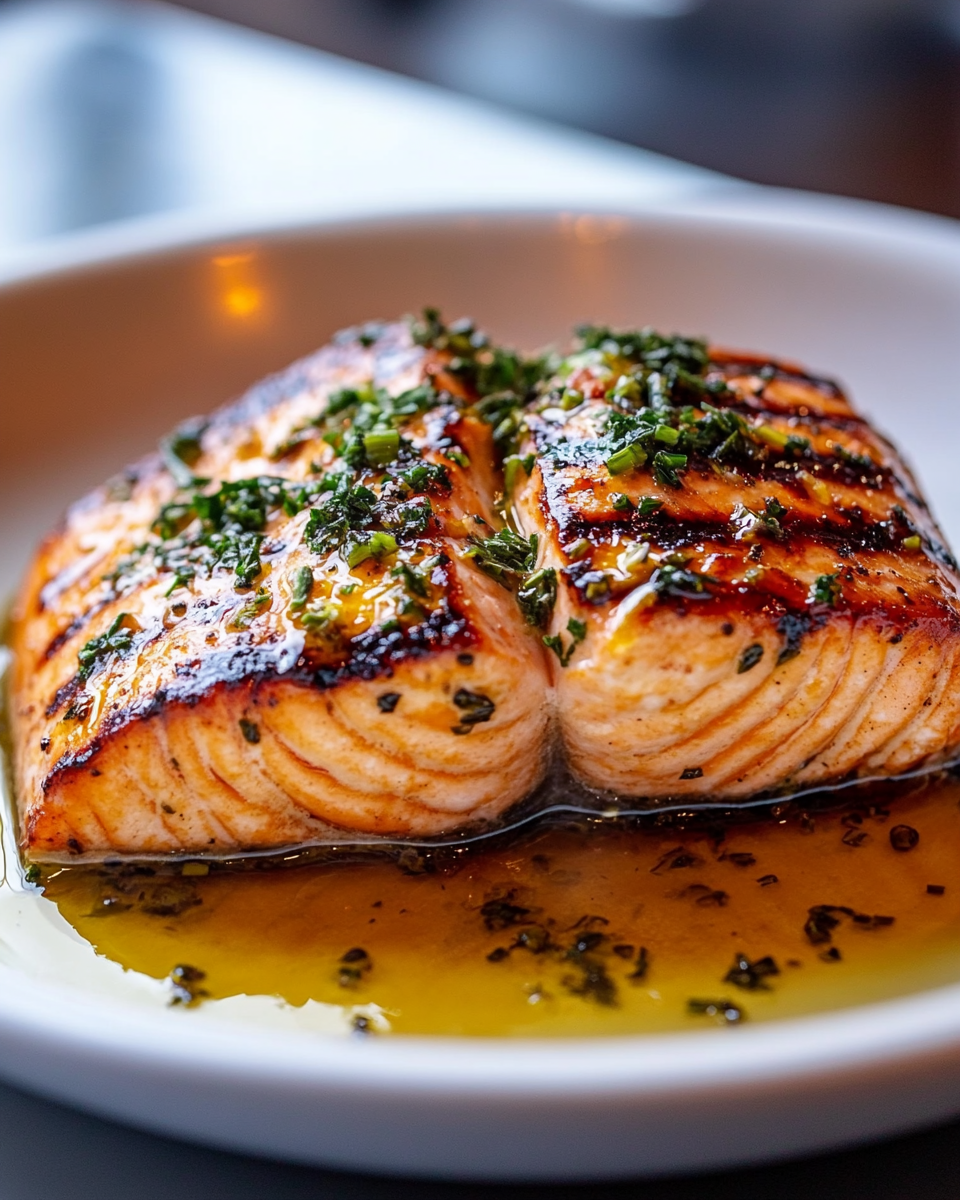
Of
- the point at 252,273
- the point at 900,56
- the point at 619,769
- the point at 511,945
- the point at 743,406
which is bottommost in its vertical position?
the point at 511,945

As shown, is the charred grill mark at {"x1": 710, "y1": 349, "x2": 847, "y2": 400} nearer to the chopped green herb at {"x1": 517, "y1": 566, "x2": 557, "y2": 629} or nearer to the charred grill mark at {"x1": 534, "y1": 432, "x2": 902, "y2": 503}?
the charred grill mark at {"x1": 534, "y1": 432, "x2": 902, "y2": 503}

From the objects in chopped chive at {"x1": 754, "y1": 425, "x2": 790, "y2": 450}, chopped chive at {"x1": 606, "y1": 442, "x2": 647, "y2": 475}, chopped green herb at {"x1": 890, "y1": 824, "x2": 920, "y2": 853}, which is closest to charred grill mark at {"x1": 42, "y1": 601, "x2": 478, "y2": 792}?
chopped chive at {"x1": 606, "y1": 442, "x2": 647, "y2": 475}

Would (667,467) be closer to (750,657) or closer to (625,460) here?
(625,460)

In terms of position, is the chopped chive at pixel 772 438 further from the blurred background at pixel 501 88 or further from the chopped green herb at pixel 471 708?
the blurred background at pixel 501 88

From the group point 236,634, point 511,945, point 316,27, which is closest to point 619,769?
point 511,945

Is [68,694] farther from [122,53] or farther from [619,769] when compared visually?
[122,53]
